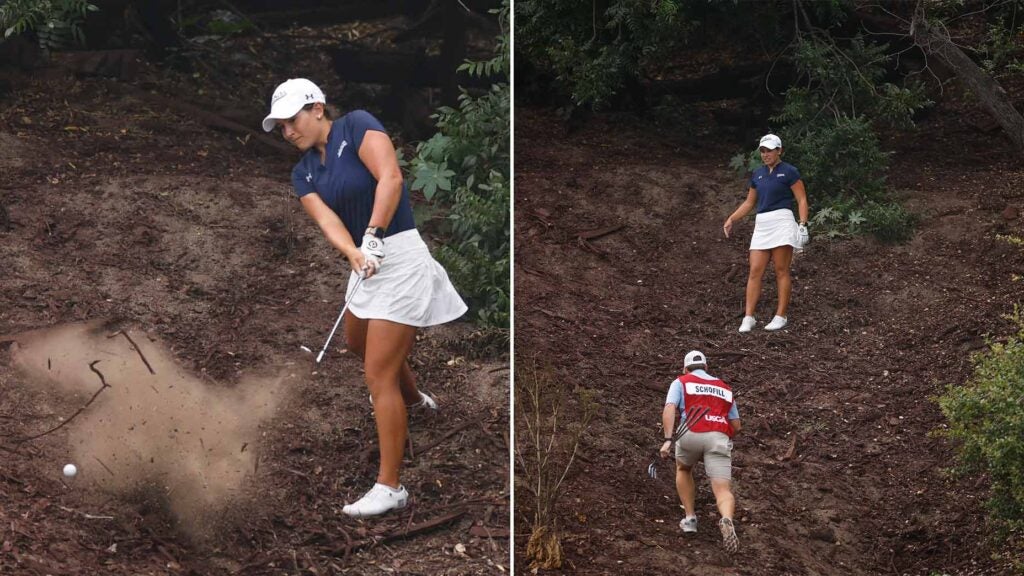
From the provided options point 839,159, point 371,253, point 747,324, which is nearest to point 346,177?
point 371,253

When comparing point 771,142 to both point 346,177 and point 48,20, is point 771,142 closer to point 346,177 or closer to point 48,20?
point 346,177

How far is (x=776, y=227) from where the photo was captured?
18.6ft

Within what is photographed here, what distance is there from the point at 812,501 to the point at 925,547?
17.7 inches

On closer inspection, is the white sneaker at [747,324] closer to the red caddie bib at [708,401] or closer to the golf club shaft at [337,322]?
the red caddie bib at [708,401]

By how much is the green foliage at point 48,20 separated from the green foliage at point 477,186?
3.50 feet

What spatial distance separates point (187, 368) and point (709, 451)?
7.09 feet

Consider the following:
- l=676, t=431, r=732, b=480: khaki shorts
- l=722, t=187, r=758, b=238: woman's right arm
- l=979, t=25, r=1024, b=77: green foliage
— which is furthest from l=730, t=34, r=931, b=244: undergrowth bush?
l=676, t=431, r=732, b=480: khaki shorts

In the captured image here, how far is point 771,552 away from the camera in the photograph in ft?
16.6

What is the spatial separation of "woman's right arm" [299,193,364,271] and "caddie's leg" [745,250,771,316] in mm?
2319

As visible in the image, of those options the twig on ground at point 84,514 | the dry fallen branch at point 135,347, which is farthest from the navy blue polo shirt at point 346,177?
the twig on ground at point 84,514

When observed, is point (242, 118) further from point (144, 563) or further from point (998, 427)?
point (998, 427)

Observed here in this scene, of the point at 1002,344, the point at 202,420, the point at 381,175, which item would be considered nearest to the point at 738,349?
the point at 1002,344

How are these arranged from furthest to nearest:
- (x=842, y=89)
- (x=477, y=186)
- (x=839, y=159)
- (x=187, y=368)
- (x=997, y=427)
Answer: (x=842, y=89) → (x=839, y=159) → (x=997, y=427) → (x=477, y=186) → (x=187, y=368)

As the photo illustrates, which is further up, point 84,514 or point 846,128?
point 846,128
